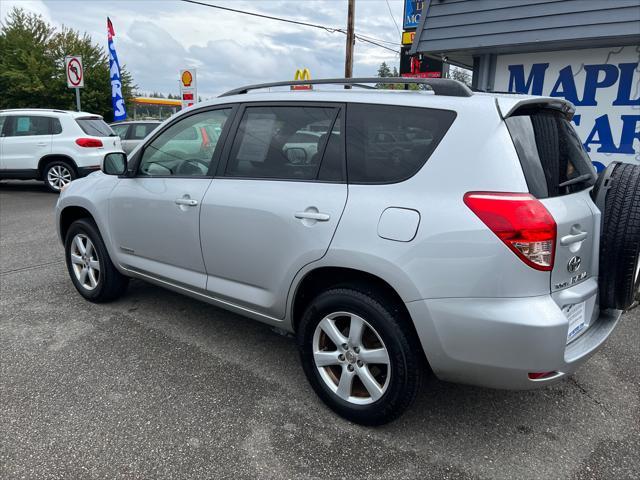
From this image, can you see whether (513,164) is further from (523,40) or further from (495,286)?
(523,40)

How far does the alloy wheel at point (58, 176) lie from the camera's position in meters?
10.5

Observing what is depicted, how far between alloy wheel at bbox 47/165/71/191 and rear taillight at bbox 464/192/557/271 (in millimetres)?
10438

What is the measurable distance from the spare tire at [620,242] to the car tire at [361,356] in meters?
1.08

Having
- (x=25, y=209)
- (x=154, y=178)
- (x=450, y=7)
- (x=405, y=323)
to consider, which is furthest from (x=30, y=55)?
(x=405, y=323)

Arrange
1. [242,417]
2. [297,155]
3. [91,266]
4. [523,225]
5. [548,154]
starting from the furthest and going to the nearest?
[91,266] < [297,155] < [242,417] < [548,154] < [523,225]

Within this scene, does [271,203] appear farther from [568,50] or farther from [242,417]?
[568,50]

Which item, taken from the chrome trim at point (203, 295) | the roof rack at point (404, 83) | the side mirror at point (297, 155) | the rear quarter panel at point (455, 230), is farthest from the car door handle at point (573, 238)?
the chrome trim at point (203, 295)

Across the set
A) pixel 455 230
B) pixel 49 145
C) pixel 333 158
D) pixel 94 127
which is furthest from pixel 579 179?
pixel 49 145

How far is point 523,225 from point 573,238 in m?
0.34

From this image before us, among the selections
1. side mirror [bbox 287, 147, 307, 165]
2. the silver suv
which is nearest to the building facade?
the silver suv

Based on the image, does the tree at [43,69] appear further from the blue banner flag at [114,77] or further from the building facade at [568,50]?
the building facade at [568,50]

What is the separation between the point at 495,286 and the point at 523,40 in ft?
17.2

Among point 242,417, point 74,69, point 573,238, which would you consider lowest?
point 242,417

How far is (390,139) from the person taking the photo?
249 centimetres
